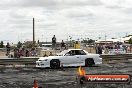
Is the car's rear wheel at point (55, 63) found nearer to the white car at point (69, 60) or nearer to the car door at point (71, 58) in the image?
the white car at point (69, 60)

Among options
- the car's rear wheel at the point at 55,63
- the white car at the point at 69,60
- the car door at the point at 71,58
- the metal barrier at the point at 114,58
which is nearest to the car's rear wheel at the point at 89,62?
the white car at the point at 69,60

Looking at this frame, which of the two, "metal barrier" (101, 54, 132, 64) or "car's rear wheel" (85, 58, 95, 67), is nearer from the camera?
"car's rear wheel" (85, 58, 95, 67)

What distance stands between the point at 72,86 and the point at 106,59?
50.3 feet

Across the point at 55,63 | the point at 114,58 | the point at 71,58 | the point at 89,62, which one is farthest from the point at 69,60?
the point at 114,58

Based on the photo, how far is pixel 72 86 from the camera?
46.4ft

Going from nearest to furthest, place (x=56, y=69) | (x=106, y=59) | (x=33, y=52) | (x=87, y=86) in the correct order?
1. (x=87, y=86)
2. (x=56, y=69)
3. (x=106, y=59)
4. (x=33, y=52)

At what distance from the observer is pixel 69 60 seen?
2447 cm

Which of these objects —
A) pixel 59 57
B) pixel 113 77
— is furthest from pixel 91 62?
pixel 113 77

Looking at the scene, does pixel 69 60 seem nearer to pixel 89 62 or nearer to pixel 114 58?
pixel 89 62

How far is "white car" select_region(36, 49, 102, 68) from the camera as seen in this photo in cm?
2384

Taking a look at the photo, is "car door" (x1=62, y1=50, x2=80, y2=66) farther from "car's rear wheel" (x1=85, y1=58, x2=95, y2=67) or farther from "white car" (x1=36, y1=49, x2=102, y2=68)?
"car's rear wheel" (x1=85, y1=58, x2=95, y2=67)

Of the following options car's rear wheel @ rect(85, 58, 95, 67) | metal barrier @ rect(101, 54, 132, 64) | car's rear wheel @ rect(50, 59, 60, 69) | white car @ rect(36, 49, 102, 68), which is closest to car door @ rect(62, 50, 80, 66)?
white car @ rect(36, 49, 102, 68)

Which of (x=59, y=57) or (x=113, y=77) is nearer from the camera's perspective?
(x=113, y=77)

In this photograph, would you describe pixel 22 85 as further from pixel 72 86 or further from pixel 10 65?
pixel 10 65
